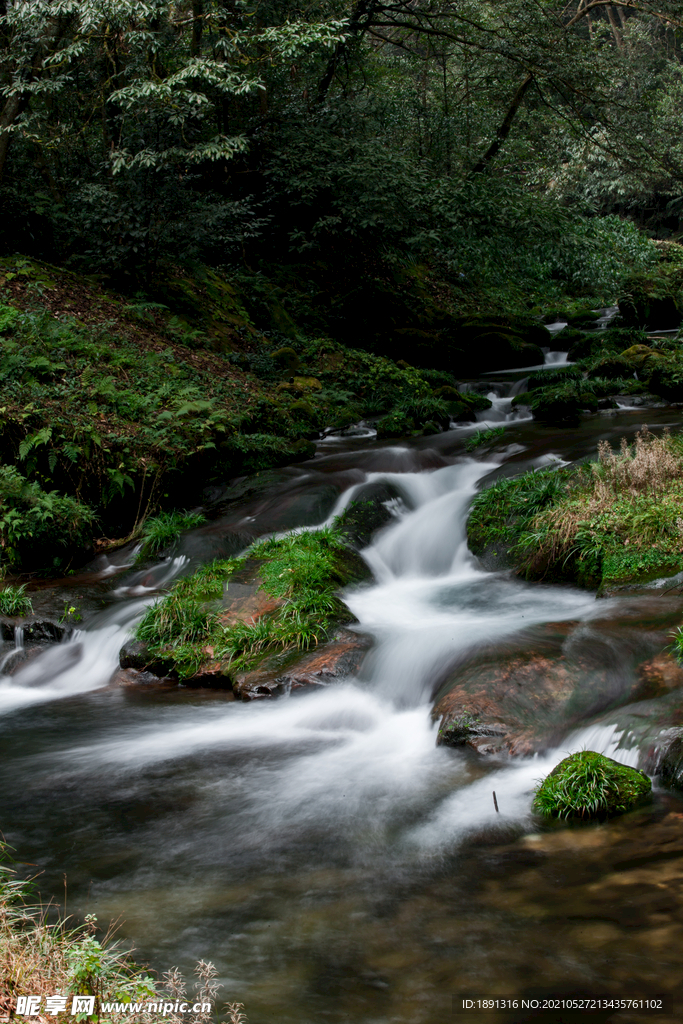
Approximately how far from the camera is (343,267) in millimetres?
21078

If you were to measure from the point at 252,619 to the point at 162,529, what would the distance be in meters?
2.75

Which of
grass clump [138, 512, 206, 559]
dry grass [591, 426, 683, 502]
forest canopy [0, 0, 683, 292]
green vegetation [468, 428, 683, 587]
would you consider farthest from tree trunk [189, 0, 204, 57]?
dry grass [591, 426, 683, 502]

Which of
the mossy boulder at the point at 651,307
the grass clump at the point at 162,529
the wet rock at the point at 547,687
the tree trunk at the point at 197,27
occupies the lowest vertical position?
the wet rock at the point at 547,687

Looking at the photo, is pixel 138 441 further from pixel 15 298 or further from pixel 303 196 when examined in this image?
pixel 303 196

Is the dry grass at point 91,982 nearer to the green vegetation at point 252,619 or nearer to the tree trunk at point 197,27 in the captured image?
the green vegetation at point 252,619

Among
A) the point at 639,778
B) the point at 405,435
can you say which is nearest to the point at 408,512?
the point at 405,435

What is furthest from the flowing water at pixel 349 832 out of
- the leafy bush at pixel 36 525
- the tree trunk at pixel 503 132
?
the tree trunk at pixel 503 132

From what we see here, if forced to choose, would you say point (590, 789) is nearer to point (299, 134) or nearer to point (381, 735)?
point (381, 735)

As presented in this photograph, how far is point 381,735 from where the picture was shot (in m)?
6.29

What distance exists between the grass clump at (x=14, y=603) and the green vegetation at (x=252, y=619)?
1486mm

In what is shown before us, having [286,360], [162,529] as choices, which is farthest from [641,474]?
[286,360]

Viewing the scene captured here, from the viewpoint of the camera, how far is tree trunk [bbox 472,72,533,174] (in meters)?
19.9

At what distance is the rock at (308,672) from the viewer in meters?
7.01

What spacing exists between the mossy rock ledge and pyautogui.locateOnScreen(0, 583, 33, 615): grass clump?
612cm
